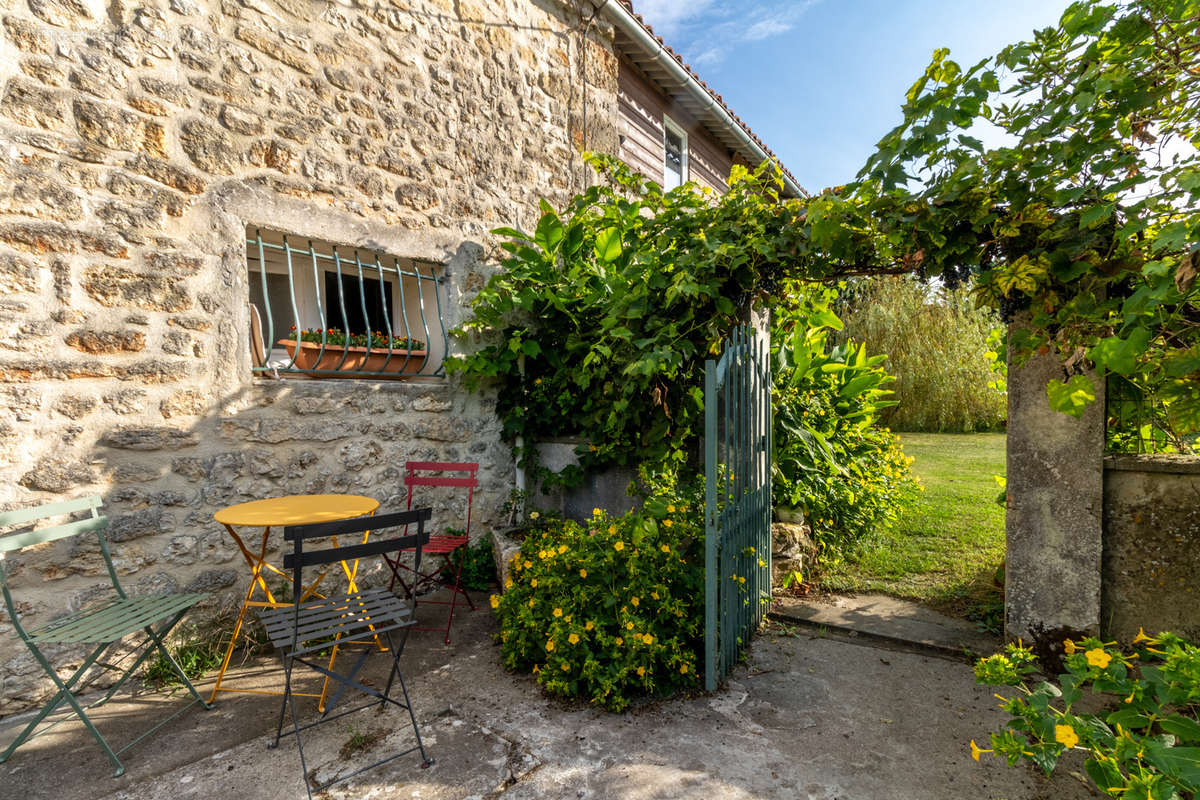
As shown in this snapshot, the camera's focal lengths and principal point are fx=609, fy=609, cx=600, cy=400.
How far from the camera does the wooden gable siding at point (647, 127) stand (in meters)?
6.82

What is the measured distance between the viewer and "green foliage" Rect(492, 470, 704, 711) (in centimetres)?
282

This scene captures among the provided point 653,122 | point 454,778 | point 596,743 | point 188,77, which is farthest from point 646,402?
point 653,122

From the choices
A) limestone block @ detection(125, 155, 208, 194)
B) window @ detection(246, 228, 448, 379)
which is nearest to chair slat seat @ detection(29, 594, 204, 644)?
window @ detection(246, 228, 448, 379)

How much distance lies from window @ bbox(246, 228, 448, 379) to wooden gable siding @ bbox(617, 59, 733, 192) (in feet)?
10.7

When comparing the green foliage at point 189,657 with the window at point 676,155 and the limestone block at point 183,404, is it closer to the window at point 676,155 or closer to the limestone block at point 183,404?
the limestone block at point 183,404

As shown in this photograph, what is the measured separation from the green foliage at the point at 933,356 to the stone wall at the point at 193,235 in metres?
10.9

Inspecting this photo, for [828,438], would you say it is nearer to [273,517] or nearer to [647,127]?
[273,517]

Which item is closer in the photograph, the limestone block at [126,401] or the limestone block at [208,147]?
the limestone block at [126,401]

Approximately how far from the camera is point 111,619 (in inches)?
103

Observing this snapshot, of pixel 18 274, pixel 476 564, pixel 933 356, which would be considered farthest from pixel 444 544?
pixel 933 356

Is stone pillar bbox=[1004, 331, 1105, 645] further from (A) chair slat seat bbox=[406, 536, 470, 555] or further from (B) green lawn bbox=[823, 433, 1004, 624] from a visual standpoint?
(A) chair slat seat bbox=[406, 536, 470, 555]

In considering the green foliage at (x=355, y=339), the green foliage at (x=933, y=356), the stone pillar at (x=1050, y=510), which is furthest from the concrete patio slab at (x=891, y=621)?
the green foliage at (x=933, y=356)

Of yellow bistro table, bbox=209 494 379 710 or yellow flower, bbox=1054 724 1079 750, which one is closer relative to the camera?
yellow flower, bbox=1054 724 1079 750

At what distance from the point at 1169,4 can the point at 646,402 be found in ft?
9.35
